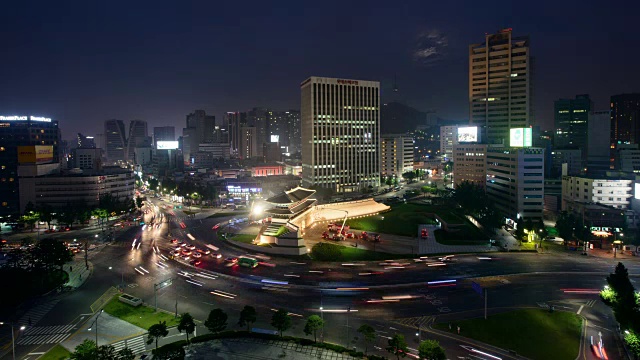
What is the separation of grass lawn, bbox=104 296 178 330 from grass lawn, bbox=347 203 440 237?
151 feet

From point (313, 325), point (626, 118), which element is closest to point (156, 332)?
point (313, 325)

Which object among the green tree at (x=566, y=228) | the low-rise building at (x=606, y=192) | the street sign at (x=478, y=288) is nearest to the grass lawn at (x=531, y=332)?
the street sign at (x=478, y=288)

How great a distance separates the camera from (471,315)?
41375 mm

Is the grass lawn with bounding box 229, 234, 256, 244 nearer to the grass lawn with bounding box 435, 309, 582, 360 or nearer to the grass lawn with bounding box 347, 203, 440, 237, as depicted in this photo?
the grass lawn with bounding box 347, 203, 440, 237

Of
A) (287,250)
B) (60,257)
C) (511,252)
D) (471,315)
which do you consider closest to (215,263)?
(287,250)

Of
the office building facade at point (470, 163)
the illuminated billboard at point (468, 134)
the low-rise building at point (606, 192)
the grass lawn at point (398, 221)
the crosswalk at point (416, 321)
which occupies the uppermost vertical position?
the illuminated billboard at point (468, 134)

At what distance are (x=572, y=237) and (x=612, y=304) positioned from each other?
121ft

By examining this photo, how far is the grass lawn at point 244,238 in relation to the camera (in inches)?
2886

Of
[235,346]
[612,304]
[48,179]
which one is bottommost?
[235,346]

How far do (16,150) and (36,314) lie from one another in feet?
291

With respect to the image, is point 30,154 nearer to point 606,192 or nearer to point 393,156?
point 393,156

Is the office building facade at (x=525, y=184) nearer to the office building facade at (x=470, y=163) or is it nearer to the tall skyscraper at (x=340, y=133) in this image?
the office building facade at (x=470, y=163)

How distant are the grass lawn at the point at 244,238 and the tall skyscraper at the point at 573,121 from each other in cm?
17238

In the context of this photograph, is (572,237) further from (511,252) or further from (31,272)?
(31,272)
